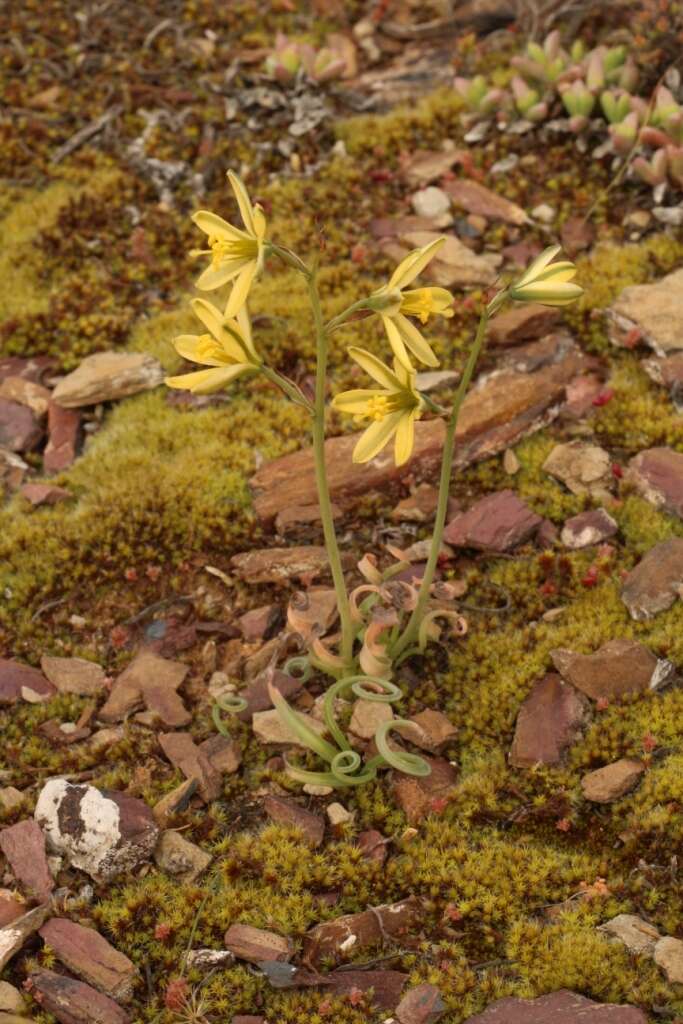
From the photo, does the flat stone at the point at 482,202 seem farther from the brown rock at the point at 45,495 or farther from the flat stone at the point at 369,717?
the flat stone at the point at 369,717

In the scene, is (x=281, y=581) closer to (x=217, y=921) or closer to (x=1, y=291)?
(x=217, y=921)

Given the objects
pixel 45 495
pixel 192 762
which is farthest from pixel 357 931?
pixel 45 495

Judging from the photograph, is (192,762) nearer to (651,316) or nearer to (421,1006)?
(421,1006)

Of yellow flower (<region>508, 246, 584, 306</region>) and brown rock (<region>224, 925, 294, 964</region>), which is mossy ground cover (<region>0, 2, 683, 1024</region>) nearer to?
brown rock (<region>224, 925, 294, 964</region>)

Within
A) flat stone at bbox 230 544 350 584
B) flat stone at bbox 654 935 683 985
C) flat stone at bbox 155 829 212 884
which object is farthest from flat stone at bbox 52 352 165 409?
flat stone at bbox 654 935 683 985

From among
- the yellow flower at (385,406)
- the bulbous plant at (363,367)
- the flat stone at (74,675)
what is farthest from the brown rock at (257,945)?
the yellow flower at (385,406)

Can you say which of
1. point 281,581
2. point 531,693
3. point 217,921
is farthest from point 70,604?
point 531,693
